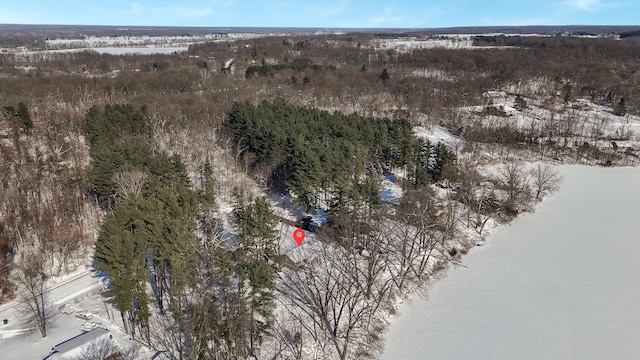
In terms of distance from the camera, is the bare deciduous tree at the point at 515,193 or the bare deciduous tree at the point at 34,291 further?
the bare deciduous tree at the point at 515,193

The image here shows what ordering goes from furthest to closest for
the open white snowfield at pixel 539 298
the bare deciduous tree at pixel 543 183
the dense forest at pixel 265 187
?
the bare deciduous tree at pixel 543 183 < the open white snowfield at pixel 539 298 < the dense forest at pixel 265 187

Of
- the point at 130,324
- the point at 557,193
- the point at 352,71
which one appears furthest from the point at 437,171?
the point at 352,71

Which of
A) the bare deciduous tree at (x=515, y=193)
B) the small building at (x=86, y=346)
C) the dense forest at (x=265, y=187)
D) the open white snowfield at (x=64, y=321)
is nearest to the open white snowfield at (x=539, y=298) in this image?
the bare deciduous tree at (x=515, y=193)

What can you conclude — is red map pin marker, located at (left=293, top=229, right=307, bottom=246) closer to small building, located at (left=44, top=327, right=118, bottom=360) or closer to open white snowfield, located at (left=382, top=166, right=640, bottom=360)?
open white snowfield, located at (left=382, top=166, right=640, bottom=360)

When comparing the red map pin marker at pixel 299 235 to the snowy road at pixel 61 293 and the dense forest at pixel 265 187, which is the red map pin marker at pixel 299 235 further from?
the snowy road at pixel 61 293

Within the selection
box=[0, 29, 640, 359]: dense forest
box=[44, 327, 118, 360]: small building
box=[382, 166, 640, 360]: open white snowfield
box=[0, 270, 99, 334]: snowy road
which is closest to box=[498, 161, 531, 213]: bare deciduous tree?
box=[0, 29, 640, 359]: dense forest

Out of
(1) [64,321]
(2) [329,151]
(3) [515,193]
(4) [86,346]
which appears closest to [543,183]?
(3) [515,193]
